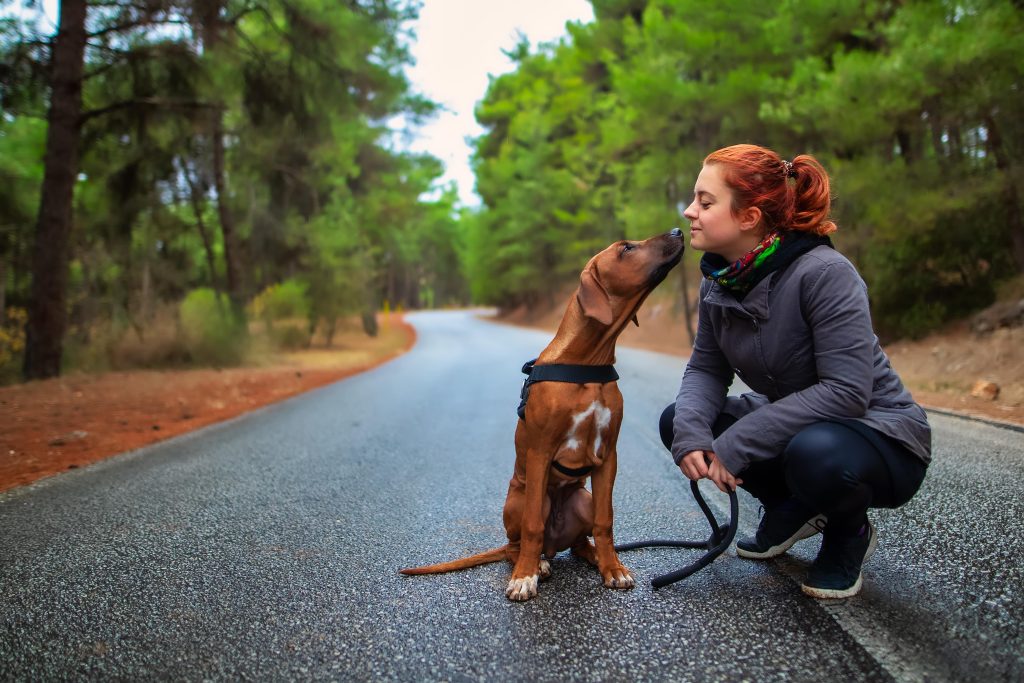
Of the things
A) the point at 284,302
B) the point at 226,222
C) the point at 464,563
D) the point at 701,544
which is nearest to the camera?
the point at 464,563

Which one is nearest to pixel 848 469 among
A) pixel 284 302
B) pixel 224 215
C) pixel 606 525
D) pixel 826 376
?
pixel 826 376

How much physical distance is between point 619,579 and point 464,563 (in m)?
0.65

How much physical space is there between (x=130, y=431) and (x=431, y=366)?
8.45 m

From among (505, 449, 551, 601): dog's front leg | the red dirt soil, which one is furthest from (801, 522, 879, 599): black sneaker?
the red dirt soil

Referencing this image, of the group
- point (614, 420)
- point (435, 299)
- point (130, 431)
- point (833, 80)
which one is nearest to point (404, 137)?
point (833, 80)

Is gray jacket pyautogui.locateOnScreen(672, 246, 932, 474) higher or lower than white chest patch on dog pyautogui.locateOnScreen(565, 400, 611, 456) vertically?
higher

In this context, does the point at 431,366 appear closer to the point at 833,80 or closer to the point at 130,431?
the point at 130,431

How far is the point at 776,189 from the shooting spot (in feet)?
7.44

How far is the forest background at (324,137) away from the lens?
9.55 meters

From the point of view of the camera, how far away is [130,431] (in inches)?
252

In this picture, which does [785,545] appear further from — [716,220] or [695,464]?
[716,220]

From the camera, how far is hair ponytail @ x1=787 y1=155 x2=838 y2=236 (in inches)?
→ 89.6

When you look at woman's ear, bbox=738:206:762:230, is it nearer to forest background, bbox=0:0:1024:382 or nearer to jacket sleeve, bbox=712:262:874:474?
jacket sleeve, bbox=712:262:874:474

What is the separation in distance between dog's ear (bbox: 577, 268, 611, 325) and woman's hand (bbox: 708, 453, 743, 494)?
0.65m
